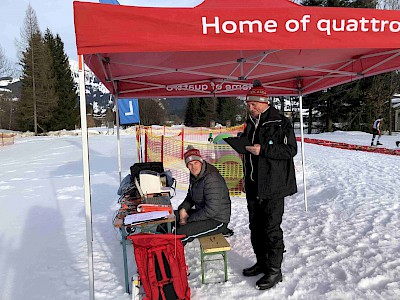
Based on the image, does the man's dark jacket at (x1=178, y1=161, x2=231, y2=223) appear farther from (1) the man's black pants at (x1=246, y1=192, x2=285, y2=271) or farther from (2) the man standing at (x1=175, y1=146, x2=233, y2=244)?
(1) the man's black pants at (x1=246, y1=192, x2=285, y2=271)

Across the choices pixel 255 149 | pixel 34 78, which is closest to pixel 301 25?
pixel 255 149

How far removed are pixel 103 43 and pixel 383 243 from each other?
4.07 meters

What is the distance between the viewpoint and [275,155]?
2943mm

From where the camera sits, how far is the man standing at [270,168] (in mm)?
3002

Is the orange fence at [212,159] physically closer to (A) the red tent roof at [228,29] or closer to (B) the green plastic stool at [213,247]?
(B) the green plastic stool at [213,247]

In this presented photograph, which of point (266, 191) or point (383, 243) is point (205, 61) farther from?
point (383, 243)

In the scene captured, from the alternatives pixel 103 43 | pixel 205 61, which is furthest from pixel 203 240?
pixel 205 61

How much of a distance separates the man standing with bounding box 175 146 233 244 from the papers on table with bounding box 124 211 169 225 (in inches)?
19.7

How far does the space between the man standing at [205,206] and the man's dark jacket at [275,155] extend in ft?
1.80

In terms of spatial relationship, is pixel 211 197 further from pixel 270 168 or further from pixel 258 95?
pixel 258 95

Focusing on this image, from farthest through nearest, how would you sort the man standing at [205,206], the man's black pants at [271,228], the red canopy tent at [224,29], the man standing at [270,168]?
the man standing at [205,206]
the man's black pants at [271,228]
the man standing at [270,168]
the red canopy tent at [224,29]

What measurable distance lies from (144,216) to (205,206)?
0.78 m

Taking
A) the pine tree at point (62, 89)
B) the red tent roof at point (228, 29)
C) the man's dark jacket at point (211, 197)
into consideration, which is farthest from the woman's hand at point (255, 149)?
the pine tree at point (62, 89)

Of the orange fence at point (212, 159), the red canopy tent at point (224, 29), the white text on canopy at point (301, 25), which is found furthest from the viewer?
the orange fence at point (212, 159)
